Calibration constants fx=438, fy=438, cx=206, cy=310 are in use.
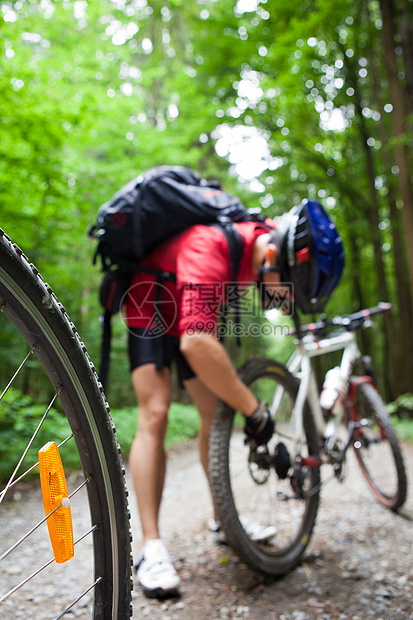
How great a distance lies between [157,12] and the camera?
6.30 meters

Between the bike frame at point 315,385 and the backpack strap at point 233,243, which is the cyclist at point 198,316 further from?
the bike frame at point 315,385

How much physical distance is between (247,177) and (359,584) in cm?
888

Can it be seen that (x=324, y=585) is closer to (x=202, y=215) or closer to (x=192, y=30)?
(x=202, y=215)

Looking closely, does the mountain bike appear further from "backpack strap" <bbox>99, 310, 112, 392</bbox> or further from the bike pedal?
"backpack strap" <bbox>99, 310, 112, 392</bbox>

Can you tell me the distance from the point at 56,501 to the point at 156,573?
1071 millimetres

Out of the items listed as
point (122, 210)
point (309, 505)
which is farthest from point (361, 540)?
point (122, 210)

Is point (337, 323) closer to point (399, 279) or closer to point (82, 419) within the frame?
point (82, 419)

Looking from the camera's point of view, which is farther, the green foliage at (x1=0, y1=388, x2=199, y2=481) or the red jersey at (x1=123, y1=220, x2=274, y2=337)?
the green foliage at (x1=0, y1=388, x2=199, y2=481)

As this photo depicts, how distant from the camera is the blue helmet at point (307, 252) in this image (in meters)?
1.93

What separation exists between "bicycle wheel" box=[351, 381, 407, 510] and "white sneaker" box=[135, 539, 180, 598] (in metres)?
1.46

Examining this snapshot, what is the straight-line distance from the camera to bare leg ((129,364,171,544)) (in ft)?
5.92

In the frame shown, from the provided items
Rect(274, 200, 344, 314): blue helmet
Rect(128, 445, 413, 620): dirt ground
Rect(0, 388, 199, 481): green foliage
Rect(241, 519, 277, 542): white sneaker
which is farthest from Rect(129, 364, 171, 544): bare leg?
Rect(0, 388, 199, 481): green foliage

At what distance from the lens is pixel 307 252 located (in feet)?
6.35

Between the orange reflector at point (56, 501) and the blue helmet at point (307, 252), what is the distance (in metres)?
1.39
